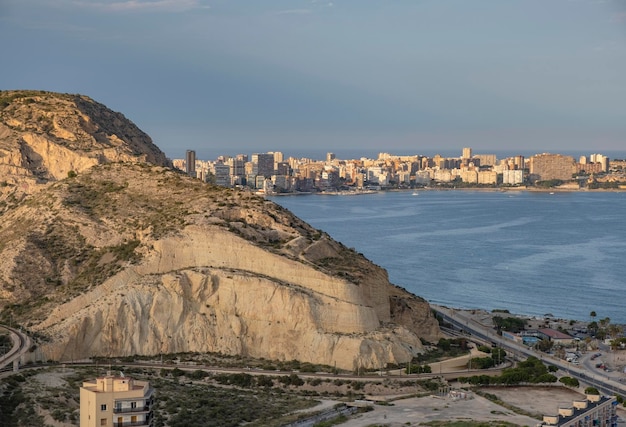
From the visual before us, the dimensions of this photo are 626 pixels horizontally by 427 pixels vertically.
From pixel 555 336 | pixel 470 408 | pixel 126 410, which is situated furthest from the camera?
pixel 555 336

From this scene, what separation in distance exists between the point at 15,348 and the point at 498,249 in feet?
193

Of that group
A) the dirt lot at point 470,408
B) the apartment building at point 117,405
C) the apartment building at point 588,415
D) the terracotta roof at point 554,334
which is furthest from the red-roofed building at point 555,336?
the apartment building at point 117,405

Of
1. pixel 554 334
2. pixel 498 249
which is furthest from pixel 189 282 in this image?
pixel 498 249

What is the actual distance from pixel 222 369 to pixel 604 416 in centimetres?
1217

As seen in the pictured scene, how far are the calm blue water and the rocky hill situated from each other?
22.7 m

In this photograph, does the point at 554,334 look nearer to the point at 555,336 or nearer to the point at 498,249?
the point at 555,336

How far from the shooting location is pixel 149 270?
40.7 meters

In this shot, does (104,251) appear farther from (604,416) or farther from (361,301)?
(604,416)

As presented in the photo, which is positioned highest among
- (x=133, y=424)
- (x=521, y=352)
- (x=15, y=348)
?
(x=133, y=424)

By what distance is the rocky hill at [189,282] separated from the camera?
38.3 meters

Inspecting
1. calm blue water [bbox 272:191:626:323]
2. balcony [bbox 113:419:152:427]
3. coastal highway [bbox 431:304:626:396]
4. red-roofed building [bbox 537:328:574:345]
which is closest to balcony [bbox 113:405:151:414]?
balcony [bbox 113:419:152:427]

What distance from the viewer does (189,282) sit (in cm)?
3962

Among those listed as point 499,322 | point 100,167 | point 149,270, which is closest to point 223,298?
point 149,270

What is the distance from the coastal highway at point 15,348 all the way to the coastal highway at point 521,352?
18.2 m
